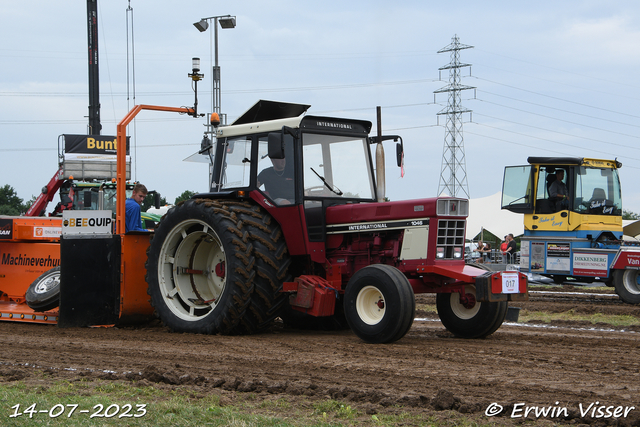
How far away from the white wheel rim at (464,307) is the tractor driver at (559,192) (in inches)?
308

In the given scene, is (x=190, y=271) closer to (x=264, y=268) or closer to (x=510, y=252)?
(x=264, y=268)

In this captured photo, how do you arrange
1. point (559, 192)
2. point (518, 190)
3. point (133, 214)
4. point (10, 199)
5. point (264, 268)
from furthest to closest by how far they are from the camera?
point (10, 199) → point (518, 190) → point (559, 192) → point (133, 214) → point (264, 268)

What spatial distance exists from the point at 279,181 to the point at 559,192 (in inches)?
346

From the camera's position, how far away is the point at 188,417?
4.27m

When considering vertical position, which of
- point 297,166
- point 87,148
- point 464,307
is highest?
point 87,148

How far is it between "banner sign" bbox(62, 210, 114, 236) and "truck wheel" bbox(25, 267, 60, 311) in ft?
2.60

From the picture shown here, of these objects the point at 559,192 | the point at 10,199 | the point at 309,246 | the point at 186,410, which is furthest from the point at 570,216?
the point at 10,199

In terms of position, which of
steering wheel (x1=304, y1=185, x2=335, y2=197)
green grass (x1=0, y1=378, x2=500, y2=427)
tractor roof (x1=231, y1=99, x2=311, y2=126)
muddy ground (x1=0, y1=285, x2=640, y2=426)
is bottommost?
muddy ground (x1=0, y1=285, x2=640, y2=426)

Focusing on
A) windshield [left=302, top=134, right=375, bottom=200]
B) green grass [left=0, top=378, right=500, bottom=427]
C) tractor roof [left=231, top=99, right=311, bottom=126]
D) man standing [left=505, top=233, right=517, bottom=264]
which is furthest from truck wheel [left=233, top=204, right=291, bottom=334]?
man standing [left=505, top=233, right=517, bottom=264]

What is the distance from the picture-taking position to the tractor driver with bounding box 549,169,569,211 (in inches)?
594

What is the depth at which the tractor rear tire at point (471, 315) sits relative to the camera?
7805 mm

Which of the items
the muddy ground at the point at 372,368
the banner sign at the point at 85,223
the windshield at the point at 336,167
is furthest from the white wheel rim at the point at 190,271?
the windshield at the point at 336,167

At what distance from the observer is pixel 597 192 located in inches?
603

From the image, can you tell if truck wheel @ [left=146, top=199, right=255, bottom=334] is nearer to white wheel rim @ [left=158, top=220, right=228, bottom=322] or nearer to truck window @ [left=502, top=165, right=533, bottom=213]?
white wheel rim @ [left=158, top=220, right=228, bottom=322]
